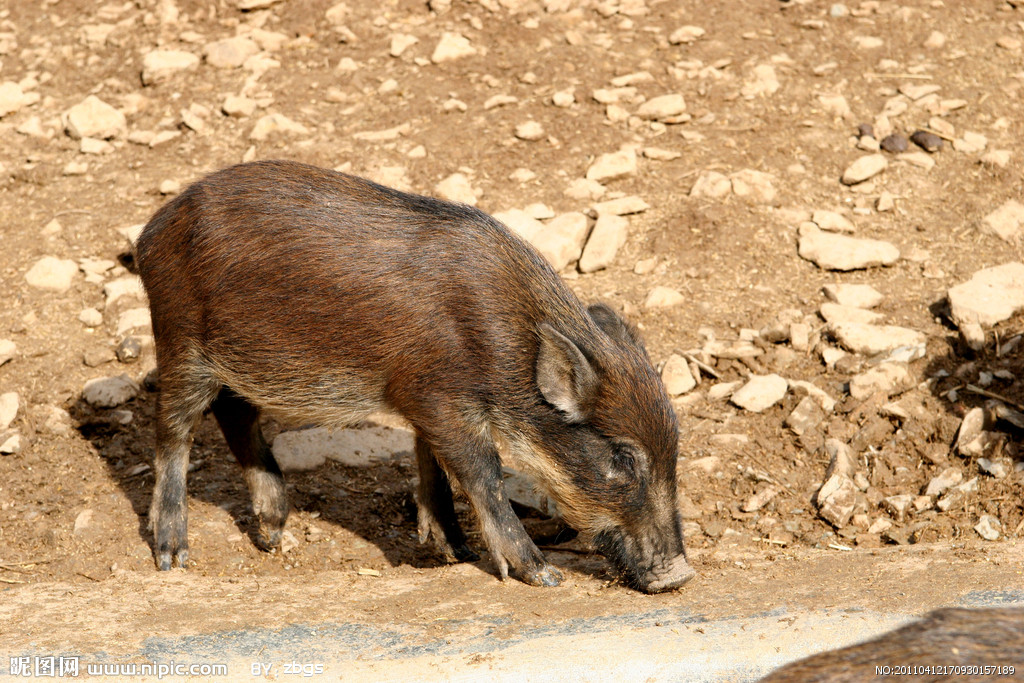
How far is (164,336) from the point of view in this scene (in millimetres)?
4699

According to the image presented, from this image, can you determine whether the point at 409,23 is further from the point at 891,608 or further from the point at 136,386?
the point at 891,608

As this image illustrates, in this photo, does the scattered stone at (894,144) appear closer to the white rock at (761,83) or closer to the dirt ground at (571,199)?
the dirt ground at (571,199)

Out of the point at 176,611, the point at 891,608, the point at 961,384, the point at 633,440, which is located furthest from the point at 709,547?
the point at 176,611

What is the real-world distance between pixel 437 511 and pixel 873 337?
273 centimetres

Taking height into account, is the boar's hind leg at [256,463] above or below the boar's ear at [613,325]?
below

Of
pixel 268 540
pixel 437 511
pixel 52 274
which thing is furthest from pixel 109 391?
pixel 437 511

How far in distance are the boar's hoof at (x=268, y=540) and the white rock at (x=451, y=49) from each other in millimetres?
4514

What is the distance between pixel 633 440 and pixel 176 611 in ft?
6.39

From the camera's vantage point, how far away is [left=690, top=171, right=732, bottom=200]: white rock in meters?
7.09

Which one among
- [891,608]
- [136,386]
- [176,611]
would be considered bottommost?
[136,386]

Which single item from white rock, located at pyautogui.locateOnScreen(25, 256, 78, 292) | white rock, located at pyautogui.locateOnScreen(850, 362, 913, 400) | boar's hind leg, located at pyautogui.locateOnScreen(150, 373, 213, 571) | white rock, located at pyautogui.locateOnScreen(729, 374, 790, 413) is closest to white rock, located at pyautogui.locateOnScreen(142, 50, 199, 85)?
white rock, located at pyautogui.locateOnScreen(25, 256, 78, 292)

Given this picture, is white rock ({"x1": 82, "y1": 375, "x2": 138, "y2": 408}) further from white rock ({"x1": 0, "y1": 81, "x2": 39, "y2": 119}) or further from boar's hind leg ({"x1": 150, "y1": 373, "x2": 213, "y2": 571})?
white rock ({"x1": 0, "y1": 81, "x2": 39, "y2": 119})

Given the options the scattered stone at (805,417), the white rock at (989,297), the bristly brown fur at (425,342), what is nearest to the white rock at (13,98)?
the bristly brown fur at (425,342)

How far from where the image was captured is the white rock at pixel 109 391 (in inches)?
231
